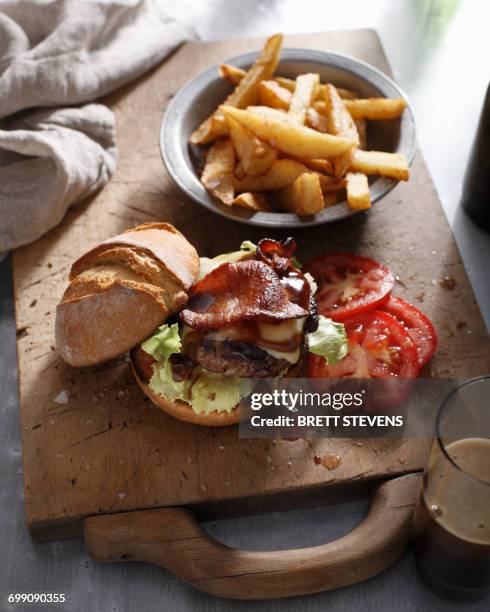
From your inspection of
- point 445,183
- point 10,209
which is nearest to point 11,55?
point 10,209

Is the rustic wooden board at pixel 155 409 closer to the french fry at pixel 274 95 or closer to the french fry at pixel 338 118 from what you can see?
the french fry at pixel 338 118

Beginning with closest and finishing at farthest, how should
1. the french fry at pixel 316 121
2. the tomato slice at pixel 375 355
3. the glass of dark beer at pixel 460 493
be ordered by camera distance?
the glass of dark beer at pixel 460 493 → the tomato slice at pixel 375 355 → the french fry at pixel 316 121

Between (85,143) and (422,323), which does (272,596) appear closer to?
(422,323)

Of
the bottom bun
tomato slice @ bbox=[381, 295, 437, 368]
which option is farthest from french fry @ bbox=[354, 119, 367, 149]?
the bottom bun

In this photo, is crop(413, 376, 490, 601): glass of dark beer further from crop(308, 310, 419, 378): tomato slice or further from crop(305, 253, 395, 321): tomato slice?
crop(305, 253, 395, 321): tomato slice

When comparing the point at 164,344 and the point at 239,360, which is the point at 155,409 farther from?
the point at 239,360

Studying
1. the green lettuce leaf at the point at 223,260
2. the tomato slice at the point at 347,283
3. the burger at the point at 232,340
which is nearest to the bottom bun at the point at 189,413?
the burger at the point at 232,340

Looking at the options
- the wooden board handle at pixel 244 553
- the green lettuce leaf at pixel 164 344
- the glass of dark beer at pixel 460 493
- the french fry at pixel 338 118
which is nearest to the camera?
the glass of dark beer at pixel 460 493
